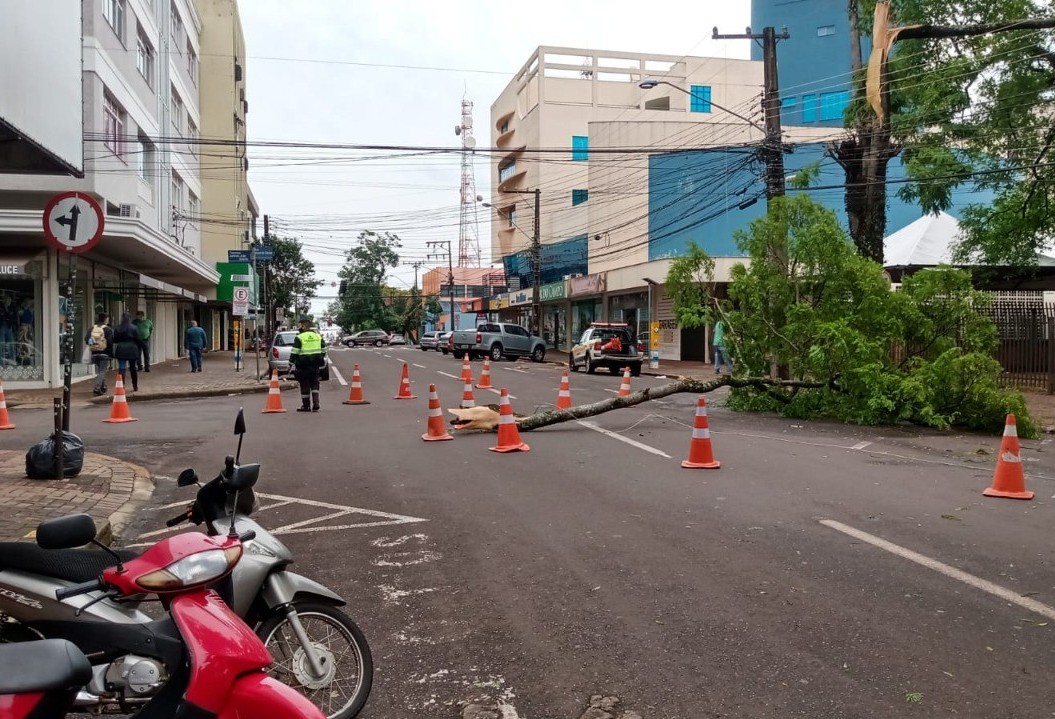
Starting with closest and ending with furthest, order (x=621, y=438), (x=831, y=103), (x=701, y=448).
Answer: (x=701, y=448) → (x=621, y=438) → (x=831, y=103)

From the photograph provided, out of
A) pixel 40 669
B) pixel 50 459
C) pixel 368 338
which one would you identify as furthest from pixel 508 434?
pixel 368 338

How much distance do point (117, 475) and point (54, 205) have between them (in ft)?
9.70

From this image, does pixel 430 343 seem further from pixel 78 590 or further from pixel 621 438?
pixel 78 590

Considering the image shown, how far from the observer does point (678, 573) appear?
583 centimetres

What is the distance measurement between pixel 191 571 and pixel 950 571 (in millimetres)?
4951

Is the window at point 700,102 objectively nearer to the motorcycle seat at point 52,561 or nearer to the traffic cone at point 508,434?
the traffic cone at point 508,434

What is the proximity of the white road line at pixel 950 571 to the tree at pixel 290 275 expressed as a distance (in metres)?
71.4

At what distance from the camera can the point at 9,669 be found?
2.21 m

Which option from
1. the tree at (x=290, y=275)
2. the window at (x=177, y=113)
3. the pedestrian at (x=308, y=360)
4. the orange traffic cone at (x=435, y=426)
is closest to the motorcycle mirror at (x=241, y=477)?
the orange traffic cone at (x=435, y=426)

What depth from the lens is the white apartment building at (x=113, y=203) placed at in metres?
21.5

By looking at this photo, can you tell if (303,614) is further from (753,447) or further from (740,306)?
(740,306)

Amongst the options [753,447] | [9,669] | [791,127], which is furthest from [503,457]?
[791,127]

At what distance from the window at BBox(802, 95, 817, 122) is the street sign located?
4805 centimetres

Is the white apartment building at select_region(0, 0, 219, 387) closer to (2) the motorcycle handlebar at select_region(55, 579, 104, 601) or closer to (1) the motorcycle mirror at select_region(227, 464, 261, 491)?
(1) the motorcycle mirror at select_region(227, 464, 261, 491)
